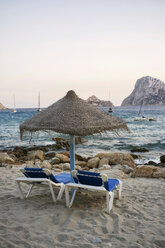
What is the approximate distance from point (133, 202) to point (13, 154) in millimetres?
10501

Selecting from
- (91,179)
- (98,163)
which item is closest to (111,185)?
(91,179)

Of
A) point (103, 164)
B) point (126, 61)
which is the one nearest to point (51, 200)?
point (103, 164)

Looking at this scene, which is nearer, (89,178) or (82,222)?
(82,222)

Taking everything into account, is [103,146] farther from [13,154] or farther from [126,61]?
[126,61]

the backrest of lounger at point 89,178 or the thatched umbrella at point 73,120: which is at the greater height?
the thatched umbrella at point 73,120

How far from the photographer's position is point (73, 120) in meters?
4.61

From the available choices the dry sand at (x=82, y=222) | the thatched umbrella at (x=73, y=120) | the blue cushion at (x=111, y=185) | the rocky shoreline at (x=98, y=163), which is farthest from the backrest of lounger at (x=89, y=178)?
the rocky shoreline at (x=98, y=163)

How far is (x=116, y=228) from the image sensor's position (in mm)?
3637

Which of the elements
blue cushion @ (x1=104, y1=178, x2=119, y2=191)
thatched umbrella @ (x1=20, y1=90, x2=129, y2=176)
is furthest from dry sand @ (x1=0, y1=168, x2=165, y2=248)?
thatched umbrella @ (x1=20, y1=90, x2=129, y2=176)

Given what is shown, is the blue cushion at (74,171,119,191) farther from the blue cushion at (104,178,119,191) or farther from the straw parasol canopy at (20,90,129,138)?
the straw parasol canopy at (20,90,129,138)

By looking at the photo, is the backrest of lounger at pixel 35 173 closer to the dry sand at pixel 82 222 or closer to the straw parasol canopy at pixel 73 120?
the dry sand at pixel 82 222

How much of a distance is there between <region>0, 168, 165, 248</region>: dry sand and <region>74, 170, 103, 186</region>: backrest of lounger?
0.55 meters

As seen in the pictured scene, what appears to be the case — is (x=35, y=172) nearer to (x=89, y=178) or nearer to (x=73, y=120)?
(x=89, y=178)

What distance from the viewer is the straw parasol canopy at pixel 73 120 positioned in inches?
176
